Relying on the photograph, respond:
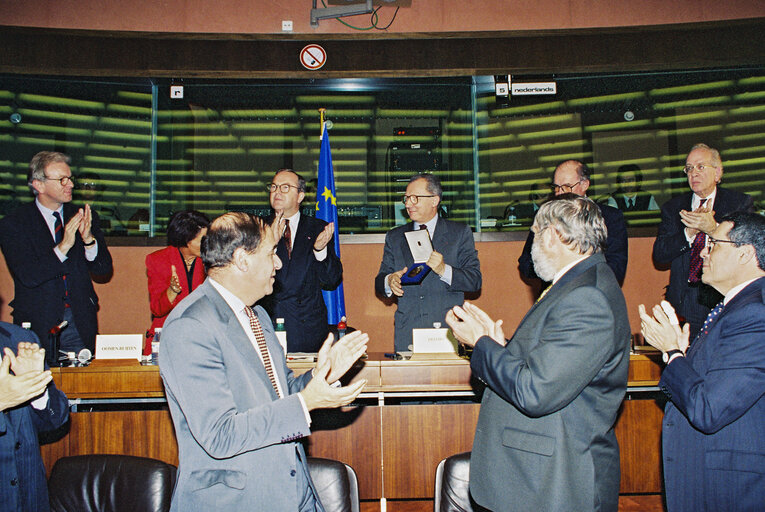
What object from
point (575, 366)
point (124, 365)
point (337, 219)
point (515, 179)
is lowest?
point (124, 365)

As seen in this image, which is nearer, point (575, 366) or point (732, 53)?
point (575, 366)

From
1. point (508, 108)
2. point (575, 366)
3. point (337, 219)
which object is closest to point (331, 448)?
point (575, 366)

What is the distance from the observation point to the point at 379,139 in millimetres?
5887

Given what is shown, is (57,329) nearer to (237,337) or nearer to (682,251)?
(237,337)

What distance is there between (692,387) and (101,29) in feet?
18.3

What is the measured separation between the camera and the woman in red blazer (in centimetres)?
374

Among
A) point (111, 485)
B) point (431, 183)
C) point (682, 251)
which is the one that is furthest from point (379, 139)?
A: point (111, 485)

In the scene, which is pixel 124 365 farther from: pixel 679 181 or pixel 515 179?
pixel 679 181

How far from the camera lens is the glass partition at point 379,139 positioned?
5.46 meters

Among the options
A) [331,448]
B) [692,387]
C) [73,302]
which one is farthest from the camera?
[73,302]

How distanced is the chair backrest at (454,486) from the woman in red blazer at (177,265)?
219 centimetres

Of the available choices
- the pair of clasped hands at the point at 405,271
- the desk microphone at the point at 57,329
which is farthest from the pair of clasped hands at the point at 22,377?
the pair of clasped hands at the point at 405,271

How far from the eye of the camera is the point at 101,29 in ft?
17.7

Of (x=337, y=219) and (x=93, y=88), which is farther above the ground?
(x=93, y=88)
